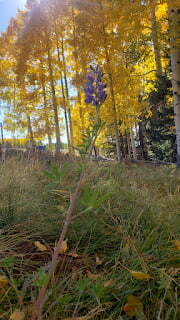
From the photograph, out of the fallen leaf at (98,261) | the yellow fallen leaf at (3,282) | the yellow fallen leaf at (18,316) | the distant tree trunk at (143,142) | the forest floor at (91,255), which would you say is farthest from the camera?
the distant tree trunk at (143,142)

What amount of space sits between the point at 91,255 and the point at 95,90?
1.11 metres

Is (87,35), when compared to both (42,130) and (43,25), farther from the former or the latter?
(42,130)

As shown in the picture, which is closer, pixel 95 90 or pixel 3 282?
pixel 95 90

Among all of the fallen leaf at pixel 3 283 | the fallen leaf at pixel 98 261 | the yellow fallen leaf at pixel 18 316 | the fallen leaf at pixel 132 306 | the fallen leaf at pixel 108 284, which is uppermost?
the fallen leaf at pixel 3 283

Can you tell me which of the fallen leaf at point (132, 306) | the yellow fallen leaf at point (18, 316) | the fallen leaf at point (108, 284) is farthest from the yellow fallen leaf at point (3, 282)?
the fallen leaf at point (132, 306)

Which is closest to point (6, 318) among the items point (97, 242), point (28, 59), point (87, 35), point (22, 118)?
point (97, 242)

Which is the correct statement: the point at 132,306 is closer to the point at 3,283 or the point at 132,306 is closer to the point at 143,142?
the point at 3,283

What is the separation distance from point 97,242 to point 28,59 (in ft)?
41.2

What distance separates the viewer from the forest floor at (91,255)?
1048mm

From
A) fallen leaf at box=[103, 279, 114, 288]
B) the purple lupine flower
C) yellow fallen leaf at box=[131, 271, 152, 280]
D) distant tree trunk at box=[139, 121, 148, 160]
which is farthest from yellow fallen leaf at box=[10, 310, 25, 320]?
distant tree trunk at box=[139, 121, 148, 160]

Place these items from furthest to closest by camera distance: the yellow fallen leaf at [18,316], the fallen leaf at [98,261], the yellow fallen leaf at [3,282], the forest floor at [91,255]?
the fallen leaf at [98,261] → the yellow fallen leaf at [3,282] → the forest floor at [91,255] → the yellow fallen leaf at [18,316]

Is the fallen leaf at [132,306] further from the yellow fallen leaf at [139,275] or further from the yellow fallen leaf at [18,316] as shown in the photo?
the yellow fallen leaf at [18,316]

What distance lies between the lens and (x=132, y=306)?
1121 millimetres

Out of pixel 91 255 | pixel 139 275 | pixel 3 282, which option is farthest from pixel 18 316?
pixel 91 255
